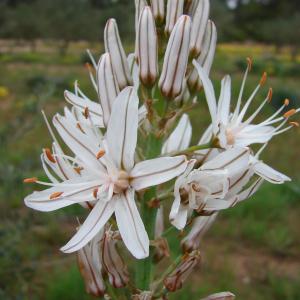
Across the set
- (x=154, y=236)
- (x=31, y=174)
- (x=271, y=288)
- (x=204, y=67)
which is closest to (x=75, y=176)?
(x=154, y=236)

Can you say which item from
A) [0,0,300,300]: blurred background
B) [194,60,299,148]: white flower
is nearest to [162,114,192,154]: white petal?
[194,60,299,148]: white flower

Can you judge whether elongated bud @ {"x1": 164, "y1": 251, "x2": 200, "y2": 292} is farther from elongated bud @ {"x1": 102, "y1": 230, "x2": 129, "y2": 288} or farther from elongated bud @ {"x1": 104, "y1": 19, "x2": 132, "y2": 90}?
elongated bud @ {"x1": 104, "y1": 19, "x2": 132, "y2": 90}

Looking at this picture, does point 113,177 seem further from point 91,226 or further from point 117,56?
point 117,56

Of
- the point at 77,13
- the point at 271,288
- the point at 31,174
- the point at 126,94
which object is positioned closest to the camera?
the point at 126,94

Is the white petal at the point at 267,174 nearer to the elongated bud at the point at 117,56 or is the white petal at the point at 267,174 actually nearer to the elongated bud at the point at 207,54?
the elongated bud at the point at 207,54

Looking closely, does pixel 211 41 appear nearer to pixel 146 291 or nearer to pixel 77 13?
pixel 146 291

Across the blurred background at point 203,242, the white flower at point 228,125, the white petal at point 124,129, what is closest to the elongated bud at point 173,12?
the white flower at point 228,125
